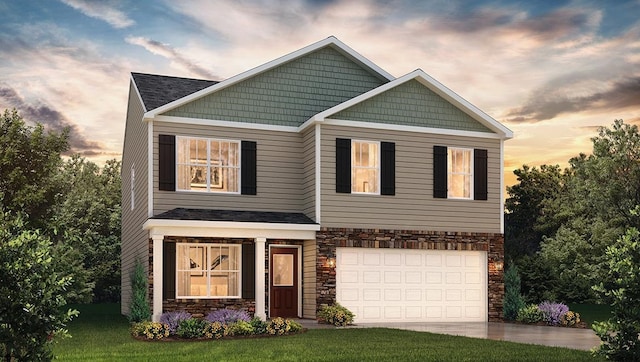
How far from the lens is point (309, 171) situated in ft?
76.1

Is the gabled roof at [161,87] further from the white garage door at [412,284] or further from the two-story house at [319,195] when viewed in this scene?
the white garage door at [412,284]

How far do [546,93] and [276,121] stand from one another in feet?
36.8

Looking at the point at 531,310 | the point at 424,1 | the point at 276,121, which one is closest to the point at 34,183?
the point at 276,121

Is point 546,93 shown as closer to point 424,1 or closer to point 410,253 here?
point 424,1

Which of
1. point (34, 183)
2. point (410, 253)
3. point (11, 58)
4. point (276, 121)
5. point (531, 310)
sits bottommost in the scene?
point (531, 310)

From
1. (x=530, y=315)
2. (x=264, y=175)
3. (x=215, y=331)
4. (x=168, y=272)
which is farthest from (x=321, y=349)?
(x=530, y=315)

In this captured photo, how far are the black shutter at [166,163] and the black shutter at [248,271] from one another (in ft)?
8.73

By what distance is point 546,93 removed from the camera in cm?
2945

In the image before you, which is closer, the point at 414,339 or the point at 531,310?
the point at 414,339

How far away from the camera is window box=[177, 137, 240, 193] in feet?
74.3

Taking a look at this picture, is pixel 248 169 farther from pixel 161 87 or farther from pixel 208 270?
pixel 161 87

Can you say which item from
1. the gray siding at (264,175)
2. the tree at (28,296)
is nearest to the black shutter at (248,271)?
the gray siding at (264,175)

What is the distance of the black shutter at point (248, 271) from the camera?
2227cm

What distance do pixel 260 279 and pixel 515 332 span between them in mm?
6942
